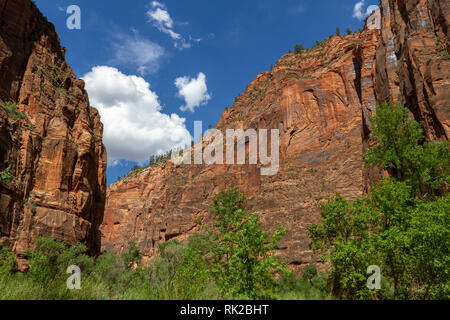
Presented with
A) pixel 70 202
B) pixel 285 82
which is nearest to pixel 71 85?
pixel 70 202

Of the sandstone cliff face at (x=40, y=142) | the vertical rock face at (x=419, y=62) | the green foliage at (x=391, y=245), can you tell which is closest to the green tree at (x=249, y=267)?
the green foliage at (x=391, y=245)

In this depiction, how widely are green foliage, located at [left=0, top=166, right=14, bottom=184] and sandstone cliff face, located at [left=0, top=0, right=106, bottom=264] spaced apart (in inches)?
16.7

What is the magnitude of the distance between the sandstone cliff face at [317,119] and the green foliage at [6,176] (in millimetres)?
28145

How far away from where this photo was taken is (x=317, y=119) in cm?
6097

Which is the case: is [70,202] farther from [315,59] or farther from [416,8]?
[315,59]

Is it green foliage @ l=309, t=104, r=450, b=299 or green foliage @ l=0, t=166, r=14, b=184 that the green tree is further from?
green foliage @ l=0, t=166, r=14, b=184

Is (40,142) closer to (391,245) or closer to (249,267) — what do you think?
(249,267)

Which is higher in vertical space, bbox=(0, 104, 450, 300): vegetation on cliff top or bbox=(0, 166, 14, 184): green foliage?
bbox=(0, 166, 14, 184): green foliage

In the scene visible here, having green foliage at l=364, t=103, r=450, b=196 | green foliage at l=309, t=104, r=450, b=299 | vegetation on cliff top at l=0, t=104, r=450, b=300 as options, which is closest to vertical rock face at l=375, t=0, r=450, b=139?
green foliage at l=364, t=103, r=450, b=196

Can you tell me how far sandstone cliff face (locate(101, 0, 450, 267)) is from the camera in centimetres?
2969

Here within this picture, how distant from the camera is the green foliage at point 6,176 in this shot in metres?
23.1

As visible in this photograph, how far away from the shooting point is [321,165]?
55.3m

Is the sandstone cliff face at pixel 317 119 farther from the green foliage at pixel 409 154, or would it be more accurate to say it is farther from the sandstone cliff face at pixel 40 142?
the sandstone cliff face at pixel 40 142

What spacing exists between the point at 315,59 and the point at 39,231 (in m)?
68.9
